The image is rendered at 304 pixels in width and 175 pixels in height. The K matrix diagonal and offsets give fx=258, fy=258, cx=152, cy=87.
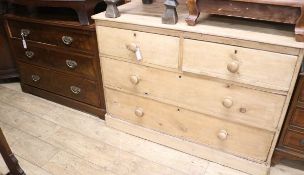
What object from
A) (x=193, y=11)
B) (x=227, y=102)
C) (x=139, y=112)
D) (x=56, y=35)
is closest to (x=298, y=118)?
(x=227, y=102)

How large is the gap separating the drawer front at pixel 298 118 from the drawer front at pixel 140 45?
61cm

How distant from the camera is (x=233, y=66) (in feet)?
3.78

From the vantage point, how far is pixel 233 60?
1158 millimetres

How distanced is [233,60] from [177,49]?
0.27 meters

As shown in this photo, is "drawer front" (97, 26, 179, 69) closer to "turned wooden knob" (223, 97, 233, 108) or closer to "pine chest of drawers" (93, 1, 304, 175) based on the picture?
"pine chest of drawers" (93, 1, 304, 175)

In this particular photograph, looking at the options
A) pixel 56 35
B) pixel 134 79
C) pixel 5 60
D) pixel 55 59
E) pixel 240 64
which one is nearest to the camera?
pixel 240 64

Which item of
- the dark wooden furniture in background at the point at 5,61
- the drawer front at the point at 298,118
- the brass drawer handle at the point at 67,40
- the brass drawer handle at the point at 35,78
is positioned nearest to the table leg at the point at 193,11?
the drawer front at the point at 298,118

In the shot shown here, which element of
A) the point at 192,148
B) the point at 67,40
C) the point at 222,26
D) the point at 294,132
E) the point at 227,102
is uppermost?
the point at 222,26

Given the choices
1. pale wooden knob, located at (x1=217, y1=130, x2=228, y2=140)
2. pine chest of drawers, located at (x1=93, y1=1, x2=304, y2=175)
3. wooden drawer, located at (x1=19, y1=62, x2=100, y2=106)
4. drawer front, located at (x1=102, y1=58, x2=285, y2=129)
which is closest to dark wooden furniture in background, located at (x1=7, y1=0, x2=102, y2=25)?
pine chest of drawers, located at (x1=93, y1=1, x2=304, y2=175)

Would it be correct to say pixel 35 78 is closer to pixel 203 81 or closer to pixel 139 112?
pixel 139 112

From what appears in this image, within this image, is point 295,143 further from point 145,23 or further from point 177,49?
point 145,23

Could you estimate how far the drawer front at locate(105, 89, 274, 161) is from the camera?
4.34ft

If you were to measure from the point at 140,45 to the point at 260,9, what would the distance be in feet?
1.95

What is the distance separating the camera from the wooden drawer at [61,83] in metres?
1.77
